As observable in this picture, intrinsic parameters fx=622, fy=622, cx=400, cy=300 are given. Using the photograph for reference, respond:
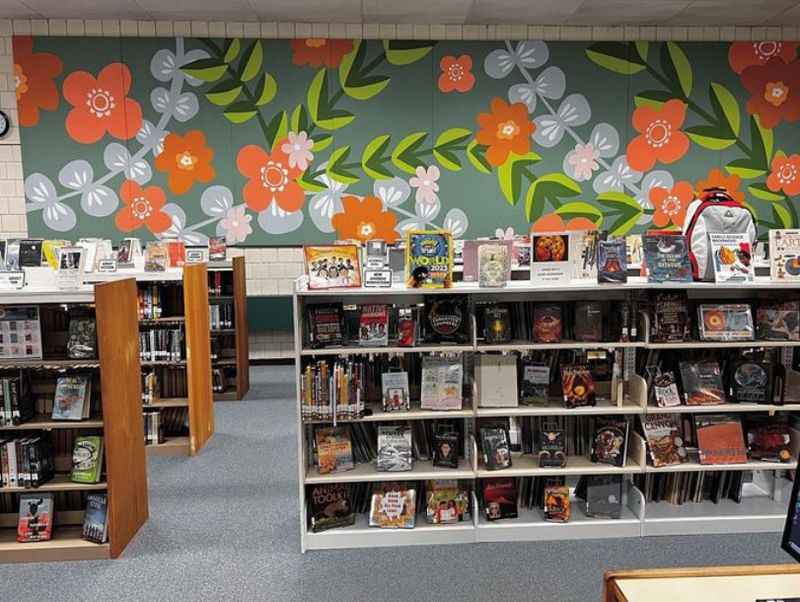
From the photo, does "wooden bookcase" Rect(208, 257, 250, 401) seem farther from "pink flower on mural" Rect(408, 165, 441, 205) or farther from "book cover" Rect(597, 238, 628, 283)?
"book cover" Rect(597, 238, 628, 283)

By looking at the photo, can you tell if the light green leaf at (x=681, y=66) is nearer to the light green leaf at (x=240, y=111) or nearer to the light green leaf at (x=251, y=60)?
the light green leaf at (x=251, y=60)

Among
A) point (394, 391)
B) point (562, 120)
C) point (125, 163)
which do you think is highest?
point (562, 120)

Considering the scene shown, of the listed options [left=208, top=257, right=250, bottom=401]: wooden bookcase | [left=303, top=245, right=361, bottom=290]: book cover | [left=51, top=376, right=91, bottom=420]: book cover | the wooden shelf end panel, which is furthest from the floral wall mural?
[left=51, top=376, right=91, bottom=420]: book cover

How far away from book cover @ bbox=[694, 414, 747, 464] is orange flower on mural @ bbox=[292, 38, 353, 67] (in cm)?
636

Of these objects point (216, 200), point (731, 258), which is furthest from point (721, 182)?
point (216, 200)

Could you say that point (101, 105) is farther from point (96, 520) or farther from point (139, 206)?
point (96, 520)

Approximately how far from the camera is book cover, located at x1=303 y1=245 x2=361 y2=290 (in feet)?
11.6

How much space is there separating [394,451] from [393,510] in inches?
13.8

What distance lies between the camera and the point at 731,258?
3.64 m

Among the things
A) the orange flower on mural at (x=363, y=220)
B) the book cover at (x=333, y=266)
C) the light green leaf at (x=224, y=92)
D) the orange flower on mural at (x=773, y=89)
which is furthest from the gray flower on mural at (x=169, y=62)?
the orange flower on mural at (x=773, y=89)

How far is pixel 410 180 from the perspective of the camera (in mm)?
8320

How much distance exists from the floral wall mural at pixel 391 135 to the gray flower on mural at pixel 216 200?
0.06 feet

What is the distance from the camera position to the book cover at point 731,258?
3611 mm

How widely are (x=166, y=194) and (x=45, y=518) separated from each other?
536 cm
